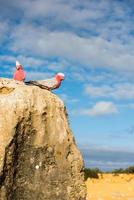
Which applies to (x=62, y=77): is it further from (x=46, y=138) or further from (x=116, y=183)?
(x=116, y=183)

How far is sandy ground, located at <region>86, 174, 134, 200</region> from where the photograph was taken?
1988 centimetres

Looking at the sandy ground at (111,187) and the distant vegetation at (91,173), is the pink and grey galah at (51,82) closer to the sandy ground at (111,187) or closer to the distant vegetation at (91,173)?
the sandy ground at (111,187)

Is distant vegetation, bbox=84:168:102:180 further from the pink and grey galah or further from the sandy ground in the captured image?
the pink and grey galah

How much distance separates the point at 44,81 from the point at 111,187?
11918 mm

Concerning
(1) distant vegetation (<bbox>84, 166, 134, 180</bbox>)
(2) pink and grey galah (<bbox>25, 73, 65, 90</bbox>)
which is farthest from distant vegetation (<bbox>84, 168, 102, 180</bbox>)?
(2) pink and grey galah (<bbox>25, 73, 65, 90</bbox>)

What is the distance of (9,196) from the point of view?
33.0 ft

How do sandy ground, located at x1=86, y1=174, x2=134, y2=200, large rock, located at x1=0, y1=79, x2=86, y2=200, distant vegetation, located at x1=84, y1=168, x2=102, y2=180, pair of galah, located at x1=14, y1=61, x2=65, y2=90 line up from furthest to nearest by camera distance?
distant vegetation, located at x1=84, y1=168, x2=102, y2=180
sandy ground, located at x1=86, y1=174, x2=134, y2=200
pair of galah, located at x1=14, y1=61, x2=65, y2=90
large rock, located at x1=0, y1=79, x2=86, y2=200

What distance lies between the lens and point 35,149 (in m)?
10.4

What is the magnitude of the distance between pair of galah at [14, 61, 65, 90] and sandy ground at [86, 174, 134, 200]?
8.27 m

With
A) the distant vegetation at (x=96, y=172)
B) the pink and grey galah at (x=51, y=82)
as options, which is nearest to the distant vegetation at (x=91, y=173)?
the distant vegetation at (x=96, y=172)

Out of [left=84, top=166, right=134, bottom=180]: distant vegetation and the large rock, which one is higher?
[left=84, top=166, right=134, bottom=180]: distant vegetation

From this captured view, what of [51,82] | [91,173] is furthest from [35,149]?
[91,173]

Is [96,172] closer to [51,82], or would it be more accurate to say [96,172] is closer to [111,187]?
[111,187]

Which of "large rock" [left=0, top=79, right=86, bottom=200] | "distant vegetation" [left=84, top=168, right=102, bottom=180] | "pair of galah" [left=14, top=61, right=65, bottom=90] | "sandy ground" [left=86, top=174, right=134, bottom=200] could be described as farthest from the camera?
"distant vegetation" [left=84, top=168, right=102, bottom=180]
